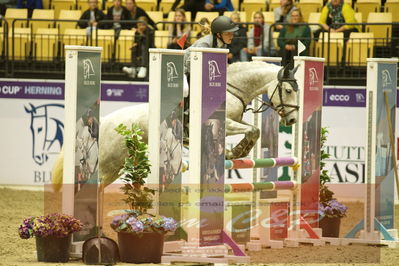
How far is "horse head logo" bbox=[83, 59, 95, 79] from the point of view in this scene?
25.6ft

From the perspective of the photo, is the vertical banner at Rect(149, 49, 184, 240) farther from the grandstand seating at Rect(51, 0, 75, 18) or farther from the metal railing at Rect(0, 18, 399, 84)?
the grandstand seating at Rect(51, 0, 75, 18)

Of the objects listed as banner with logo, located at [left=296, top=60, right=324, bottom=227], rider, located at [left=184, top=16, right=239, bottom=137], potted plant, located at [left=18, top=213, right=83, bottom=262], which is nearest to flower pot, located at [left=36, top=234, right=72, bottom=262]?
potted plant, located at [left=18, top=213, right=83, bottom=262]

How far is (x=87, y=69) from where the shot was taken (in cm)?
782

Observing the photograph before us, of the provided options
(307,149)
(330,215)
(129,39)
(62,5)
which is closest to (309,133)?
(307,149)

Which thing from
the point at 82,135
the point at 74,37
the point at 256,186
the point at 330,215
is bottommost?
the point at 330,215

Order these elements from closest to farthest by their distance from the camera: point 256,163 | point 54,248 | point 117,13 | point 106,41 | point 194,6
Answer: point 54,248
point 256,163
point 106,41
point 117,13
point 194,6

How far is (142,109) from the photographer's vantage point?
9.20m

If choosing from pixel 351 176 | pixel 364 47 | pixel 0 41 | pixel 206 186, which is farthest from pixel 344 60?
pixel 206 186

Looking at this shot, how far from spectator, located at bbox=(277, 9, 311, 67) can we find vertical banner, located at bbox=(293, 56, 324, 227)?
12.5 ft

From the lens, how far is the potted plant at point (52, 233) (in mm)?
7625

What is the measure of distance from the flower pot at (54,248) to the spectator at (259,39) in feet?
21.2

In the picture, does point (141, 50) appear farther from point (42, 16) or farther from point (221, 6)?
point (42, 16)

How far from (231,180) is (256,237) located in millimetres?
4405

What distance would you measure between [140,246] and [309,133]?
260 centimetres
